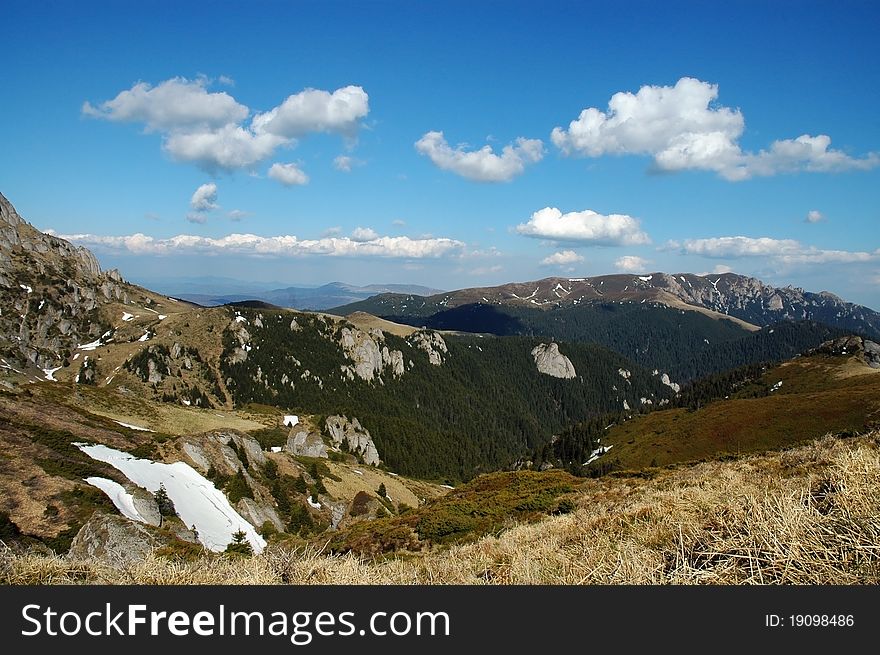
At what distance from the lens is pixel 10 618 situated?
4.14 m

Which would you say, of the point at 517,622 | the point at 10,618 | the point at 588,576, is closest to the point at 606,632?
the point at 517,622

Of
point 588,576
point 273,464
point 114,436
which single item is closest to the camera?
point 588,576

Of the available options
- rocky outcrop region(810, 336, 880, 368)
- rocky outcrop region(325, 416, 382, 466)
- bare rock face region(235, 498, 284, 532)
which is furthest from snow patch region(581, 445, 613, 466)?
rocky outcrop region(810, 336, 880, 368)

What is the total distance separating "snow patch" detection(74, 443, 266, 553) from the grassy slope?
51944 mm

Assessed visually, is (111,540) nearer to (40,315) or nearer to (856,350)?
(40,315)

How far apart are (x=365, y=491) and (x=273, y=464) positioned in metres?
15.1

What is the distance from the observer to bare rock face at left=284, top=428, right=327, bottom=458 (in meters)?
79.9

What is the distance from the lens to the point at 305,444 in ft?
A: 268

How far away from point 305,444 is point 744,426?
82.0 m

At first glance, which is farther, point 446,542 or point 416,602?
point 446,542

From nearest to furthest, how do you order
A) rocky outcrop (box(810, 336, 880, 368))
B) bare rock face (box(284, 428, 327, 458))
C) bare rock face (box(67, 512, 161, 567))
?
bare rock face (box(67, 512, 161, 567)), bare rock face (box(284, 428, 327, 458)), rocky outcrop (box(810, 336, 880, 368))

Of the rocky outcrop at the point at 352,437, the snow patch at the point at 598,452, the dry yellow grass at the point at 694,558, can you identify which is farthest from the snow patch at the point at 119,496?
the rocky outcrop at the point at 352,437

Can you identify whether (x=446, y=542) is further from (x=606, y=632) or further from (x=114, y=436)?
(x=114, y=436)

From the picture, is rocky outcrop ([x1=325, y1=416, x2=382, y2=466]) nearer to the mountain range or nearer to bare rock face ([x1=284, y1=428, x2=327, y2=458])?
the mountain range
